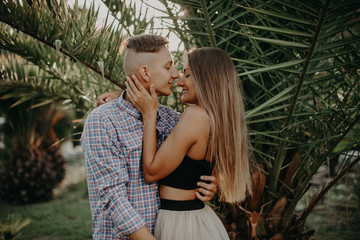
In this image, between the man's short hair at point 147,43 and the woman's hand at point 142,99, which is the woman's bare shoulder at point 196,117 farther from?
the man's short hair at point 147,43

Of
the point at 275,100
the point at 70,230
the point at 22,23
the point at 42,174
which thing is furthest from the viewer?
the point at 42,174

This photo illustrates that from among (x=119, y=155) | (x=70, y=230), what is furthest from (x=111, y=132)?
(x=70, y=230)

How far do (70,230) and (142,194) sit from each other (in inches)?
158

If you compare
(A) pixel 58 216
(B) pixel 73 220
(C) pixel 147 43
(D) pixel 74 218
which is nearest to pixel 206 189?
(C) pixel 147 43

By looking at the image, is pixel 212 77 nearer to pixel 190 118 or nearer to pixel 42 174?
pixel 190 118

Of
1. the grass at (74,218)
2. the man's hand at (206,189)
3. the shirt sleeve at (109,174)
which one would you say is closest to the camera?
the shirt sleeve at (109,174)

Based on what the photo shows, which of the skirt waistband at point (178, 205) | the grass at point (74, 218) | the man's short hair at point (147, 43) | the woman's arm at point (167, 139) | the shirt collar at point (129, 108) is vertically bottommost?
the grass at point (74, 218)

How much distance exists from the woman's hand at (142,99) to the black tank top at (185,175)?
275 mm

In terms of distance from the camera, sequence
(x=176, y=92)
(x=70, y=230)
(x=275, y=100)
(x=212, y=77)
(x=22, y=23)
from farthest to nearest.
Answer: (x=70, y=230), (x=176, y=92), (x=22, y=23), (x=275, y=100), (x=212, y=77)

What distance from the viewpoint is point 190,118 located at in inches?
59.2

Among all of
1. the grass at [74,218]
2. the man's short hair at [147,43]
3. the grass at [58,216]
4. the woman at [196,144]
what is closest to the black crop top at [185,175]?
the woman at [196,144]

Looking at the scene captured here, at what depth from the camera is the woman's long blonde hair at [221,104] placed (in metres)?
1.57

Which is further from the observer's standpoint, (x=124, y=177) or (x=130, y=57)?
(x=130, y=57)

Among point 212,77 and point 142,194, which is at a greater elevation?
point 212,77
